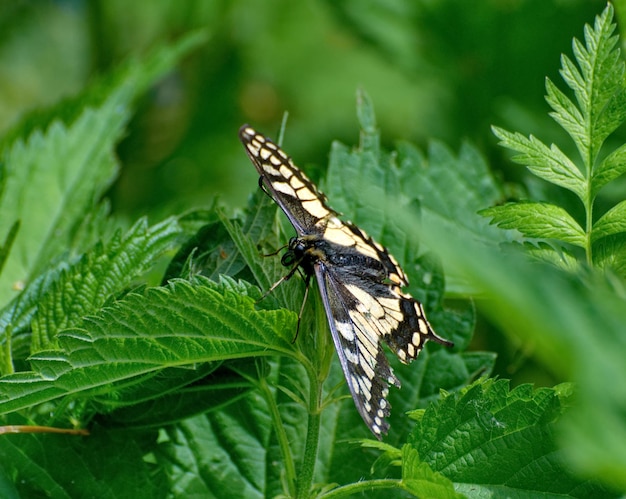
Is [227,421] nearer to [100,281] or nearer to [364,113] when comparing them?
[100,281]

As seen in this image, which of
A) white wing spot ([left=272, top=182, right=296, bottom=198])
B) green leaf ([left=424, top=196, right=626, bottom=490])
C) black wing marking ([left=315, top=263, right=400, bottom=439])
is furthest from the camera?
white wing spot ([left=272, top=182, right=296, bottom=198])

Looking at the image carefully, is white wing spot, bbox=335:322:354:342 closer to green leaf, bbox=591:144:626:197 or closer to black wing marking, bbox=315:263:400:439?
black wing marking, bbox=315:263:400:439

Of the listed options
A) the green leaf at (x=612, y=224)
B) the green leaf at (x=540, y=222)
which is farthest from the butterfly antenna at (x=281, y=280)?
the green leaf at (x=612, y=224)

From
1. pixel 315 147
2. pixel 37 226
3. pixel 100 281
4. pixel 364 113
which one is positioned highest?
pixel 315 147

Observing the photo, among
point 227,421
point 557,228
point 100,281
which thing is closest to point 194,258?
point 100,281

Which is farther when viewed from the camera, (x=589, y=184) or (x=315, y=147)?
(x=315, y=147)

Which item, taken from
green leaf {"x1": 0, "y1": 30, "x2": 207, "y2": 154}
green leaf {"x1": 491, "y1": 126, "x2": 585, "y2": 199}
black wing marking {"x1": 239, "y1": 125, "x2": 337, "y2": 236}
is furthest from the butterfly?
green leaf {"x1": 0, "y1": 30, "x2": 207, "y2": 154}
